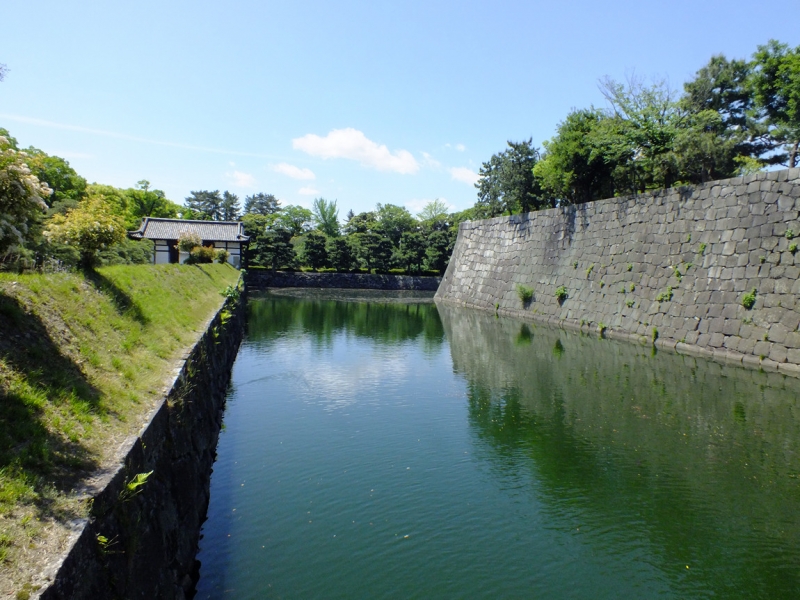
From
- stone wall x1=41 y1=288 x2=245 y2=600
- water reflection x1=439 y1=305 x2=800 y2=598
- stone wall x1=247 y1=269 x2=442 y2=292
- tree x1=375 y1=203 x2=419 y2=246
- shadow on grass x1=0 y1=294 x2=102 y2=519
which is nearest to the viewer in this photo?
stone wall x1=41 y1=288 x2=245 y2=600

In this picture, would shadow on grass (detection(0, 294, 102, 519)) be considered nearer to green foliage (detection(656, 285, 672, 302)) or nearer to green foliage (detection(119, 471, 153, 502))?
green foliage (detection(119, 471, 153, 502))

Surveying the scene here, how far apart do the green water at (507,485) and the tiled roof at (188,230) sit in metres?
26.3

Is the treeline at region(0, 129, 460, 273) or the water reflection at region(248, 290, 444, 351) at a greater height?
the treeline at region(0, 129, 460, 273)

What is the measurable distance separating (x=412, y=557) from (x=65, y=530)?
3.33 m

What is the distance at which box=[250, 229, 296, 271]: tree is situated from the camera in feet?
155

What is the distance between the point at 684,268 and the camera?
17797 mm

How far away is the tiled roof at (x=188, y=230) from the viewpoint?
3678 centimetres

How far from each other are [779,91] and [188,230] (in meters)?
35.4

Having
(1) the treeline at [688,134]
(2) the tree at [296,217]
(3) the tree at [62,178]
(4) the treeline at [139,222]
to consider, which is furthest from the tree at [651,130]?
(2) the tree at [296,217]

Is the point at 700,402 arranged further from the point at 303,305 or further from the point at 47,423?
the point at 303,305

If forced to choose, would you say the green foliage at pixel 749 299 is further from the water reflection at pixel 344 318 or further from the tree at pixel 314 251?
the tree at pixel 314 251

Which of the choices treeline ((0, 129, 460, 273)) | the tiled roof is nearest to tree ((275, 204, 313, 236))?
treeline ((0, 129, 460, 273))

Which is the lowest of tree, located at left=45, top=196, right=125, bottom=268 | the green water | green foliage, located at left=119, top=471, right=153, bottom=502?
the green water

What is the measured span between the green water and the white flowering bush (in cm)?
361
